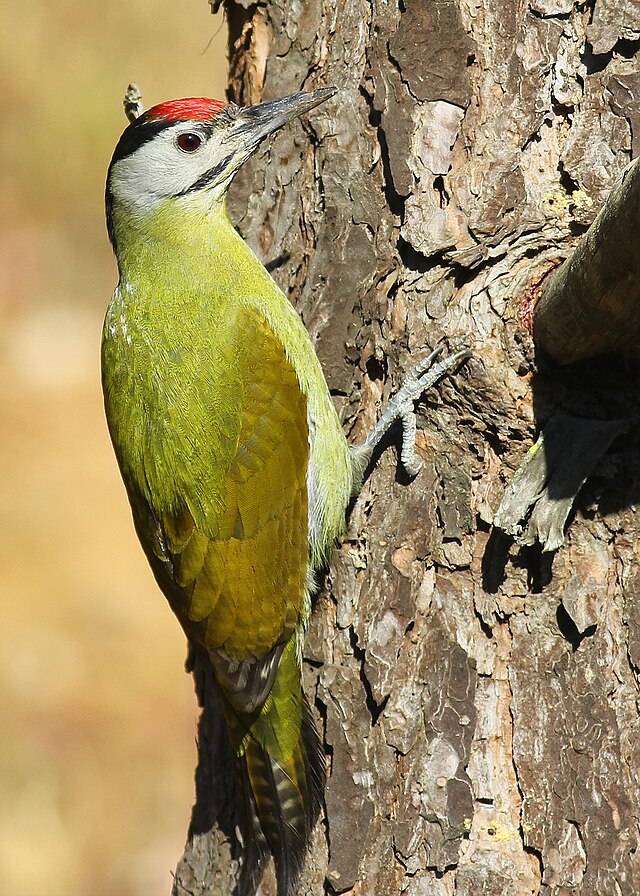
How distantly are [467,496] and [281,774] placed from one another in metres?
0.92

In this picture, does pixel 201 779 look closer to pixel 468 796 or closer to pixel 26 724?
pixel 468 796

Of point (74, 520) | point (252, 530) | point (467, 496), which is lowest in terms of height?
point (467, 496)

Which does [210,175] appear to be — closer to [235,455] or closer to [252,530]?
[235,455]

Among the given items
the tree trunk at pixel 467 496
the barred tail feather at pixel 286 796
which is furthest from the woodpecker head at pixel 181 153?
the barred tail feather at pixel 286 796

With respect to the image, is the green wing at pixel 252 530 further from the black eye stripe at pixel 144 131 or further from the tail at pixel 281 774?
the black eye stripe at pixel 144 131

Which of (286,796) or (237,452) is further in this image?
(237,452)

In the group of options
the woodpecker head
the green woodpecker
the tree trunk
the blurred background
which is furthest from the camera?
the blurred background

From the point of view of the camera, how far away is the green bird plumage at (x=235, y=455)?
9.42ft

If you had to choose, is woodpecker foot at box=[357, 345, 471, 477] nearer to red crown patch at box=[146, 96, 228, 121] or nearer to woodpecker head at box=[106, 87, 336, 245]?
woodpecker head at box=[106, 87, 336, 245]

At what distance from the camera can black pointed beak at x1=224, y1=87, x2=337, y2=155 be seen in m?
2.94

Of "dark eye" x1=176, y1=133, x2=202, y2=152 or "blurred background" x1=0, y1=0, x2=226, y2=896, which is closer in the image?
"dark eye" x1=176, y1=133, x2=202, y2=152

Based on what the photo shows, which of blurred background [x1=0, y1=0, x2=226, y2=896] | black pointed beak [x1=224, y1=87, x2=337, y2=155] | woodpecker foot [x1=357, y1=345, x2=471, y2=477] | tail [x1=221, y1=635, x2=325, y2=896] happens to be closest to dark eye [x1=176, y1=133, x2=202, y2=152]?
black pointed beak [x1=224, y1=87, x2=337, y2=155]

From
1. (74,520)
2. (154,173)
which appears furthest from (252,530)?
(74,520)

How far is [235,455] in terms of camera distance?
10.1 feet
